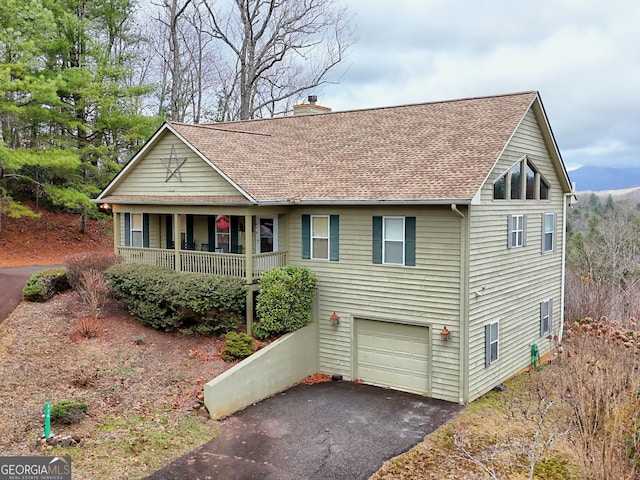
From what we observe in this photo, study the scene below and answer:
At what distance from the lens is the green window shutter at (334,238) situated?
16062 millimetres

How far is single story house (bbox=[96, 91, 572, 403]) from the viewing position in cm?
1445

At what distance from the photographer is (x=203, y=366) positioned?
1471 centimetres

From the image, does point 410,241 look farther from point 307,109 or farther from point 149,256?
point 307,109

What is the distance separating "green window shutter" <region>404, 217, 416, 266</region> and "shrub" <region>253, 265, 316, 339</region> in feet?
9.60

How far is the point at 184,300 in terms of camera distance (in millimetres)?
16000

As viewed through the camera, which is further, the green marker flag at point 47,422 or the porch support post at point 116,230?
the porch support post at point 116,230

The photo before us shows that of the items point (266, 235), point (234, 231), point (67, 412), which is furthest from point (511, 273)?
point (67, 412)

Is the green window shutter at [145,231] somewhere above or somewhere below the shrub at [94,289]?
above

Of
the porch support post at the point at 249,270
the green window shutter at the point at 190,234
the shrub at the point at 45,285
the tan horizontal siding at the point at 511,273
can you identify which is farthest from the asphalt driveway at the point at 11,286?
the tan horizontal siding at the point at 511,273

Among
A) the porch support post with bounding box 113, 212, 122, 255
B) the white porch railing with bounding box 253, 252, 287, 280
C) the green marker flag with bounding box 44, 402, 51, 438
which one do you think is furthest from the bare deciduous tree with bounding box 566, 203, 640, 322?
the porch support post with bounding box 113, 212, 122, 255

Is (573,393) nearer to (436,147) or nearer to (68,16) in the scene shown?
(436,147)

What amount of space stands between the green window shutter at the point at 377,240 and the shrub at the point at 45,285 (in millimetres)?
11159

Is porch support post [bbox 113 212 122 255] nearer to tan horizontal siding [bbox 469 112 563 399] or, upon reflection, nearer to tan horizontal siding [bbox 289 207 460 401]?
tan horizontal siding [bbox 289 207 460 401]

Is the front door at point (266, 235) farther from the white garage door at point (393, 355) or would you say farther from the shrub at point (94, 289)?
the shrub at point (94, 289)
